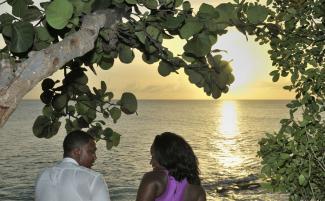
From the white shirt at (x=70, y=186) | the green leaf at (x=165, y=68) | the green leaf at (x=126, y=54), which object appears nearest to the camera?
the green leaf at (x=165, y=68)

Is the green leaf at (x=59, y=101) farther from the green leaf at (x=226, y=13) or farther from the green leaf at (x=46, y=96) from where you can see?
the green leaf at (x=226, y=13)

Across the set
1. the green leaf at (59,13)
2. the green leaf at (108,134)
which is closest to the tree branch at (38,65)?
the green leaf at (59,13)

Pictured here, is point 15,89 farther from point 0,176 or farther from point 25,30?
point 0,176

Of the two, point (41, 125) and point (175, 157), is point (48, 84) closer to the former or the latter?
point (41, 125)

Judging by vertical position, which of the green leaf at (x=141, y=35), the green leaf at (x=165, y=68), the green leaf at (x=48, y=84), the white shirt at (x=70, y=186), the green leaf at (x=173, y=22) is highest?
the green leaf at (x=173, y=22)

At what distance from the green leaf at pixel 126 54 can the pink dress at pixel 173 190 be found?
2089 millimetres

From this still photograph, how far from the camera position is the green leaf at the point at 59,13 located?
6.06 ft

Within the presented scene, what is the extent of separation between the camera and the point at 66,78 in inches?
150

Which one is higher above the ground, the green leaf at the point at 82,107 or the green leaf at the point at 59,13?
the green leaf at the point at 59,13

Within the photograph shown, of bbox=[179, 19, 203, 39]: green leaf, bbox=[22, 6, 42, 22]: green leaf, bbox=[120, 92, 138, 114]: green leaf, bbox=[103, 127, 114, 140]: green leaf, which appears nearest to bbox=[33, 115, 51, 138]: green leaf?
bbox=[103, 127, 114, 140]: green leaf

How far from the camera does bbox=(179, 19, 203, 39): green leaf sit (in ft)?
6.75

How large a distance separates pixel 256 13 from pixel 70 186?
10.6 ft

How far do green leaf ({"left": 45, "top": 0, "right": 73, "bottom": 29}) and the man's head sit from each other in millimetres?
3436

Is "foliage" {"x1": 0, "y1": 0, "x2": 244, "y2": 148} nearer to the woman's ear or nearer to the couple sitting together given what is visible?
the couple sitting together
